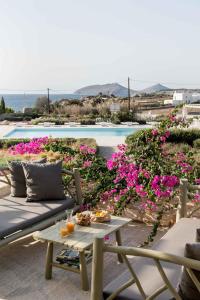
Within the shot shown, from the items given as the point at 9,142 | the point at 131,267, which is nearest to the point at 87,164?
the point at 131,267

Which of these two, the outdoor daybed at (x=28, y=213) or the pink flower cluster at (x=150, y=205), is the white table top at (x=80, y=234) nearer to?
the outdoor daybed at (x=28, y=213)

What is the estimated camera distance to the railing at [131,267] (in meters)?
2.26

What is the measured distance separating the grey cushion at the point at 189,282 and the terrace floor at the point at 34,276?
4.65 feet

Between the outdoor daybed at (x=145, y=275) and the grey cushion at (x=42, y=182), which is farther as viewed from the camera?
the grey cushion at (x=42, y=182)

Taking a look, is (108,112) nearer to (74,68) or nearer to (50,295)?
(50,295)

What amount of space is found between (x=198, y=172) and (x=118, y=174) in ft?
3.53

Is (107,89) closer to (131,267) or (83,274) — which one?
(83,274)

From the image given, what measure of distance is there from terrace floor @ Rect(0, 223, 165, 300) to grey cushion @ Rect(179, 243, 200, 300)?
142cm

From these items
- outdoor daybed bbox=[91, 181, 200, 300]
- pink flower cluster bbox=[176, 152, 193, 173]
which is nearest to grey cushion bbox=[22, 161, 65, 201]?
pink flower cluster bbox=[176, 152, 193, 173]

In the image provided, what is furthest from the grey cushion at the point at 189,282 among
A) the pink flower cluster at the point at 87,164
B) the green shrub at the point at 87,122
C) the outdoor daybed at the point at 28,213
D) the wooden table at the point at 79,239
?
the green shrub at the point at 87,122

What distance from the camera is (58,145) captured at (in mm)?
6445

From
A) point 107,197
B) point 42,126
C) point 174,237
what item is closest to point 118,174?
point 107,197

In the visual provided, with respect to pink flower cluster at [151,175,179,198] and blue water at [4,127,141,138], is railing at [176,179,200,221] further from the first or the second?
blue water at [4,127,141,138]

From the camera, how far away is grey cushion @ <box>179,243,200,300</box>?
233cm
